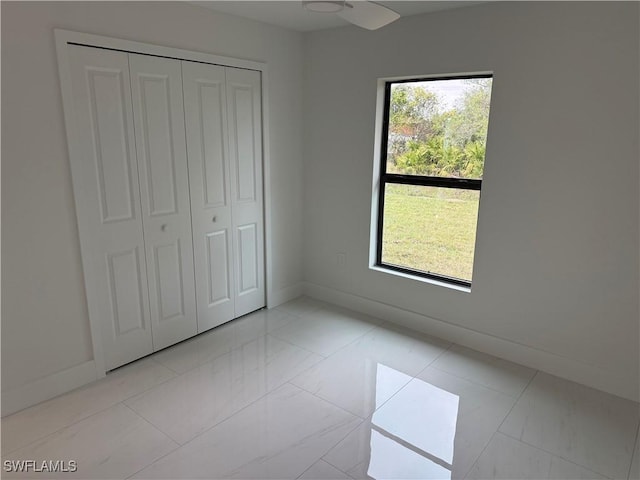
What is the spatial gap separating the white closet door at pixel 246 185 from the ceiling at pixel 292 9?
39 centimetres

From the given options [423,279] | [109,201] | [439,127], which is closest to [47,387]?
[109,201]

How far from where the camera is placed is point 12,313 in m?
2.20

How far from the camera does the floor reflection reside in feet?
6.40

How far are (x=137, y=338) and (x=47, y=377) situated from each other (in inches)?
21.3

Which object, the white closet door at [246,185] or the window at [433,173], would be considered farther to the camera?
the white closet door at [246,185]

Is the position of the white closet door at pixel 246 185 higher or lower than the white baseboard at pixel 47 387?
higher

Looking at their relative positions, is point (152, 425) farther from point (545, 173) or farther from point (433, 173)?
point (545, 173)

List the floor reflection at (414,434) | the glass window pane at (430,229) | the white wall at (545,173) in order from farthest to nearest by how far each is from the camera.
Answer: the glass window pane at (430,229)
the white wall at (545,173)
the floor reflection at (414,434)

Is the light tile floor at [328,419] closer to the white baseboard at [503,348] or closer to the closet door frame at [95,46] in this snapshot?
the white baseboard at [503,348]

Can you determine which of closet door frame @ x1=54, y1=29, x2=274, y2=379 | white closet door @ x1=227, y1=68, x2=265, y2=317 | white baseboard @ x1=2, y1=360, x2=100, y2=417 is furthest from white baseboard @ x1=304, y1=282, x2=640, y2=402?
white baseboard @ x1=2, y1=360, x2=100, y2=417

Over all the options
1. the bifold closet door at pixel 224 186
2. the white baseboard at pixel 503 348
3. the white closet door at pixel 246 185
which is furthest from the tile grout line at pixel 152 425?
the white baseboard at pixel 503 348

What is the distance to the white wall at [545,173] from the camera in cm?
231

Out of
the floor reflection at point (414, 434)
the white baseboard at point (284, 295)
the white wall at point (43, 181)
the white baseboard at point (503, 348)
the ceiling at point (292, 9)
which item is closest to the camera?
the floor reflection at point (414, 434)

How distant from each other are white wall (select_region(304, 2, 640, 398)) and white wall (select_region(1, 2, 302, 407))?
152 cm
